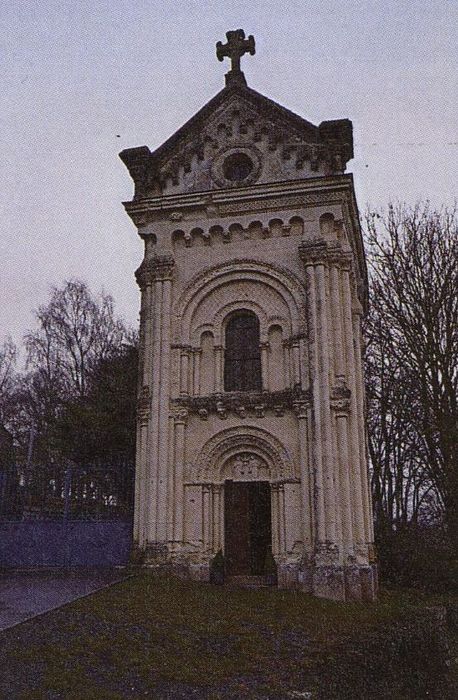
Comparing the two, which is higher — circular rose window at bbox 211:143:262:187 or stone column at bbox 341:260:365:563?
circular rose window at bbox 211:143:262:187

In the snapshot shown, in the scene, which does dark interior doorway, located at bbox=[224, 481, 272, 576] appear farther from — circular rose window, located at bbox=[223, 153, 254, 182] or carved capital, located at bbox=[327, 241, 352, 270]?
circular rose window, located at bbox=[223, 153, 254, 182]

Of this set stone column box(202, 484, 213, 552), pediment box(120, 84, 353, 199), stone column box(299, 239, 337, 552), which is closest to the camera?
stone column box(299, 239, 337, 552)

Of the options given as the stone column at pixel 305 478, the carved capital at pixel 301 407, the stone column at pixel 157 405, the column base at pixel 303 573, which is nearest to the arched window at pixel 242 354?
the carved capital at pixel 301 407

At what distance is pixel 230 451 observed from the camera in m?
15.6

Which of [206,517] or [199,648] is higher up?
[206,517]

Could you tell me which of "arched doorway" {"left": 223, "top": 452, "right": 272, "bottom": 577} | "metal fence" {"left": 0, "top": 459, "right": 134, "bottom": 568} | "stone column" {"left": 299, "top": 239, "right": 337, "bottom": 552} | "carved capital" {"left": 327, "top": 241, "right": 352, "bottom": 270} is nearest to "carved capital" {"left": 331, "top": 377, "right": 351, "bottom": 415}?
"stone column" {"left": 299, "top": 239, "right": 337, "bottom": 552}

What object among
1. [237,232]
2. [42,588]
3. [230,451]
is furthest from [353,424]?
[42,588]

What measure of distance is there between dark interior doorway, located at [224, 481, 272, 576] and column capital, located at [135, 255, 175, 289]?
5607mm

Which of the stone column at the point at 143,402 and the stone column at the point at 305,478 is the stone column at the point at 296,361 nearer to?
the stone column at the point at 305,478

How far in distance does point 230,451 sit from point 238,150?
8167 mm

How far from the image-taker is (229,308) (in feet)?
54.6

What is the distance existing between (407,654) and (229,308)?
32.0 ft

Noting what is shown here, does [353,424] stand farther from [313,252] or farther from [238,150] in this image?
[238,150]

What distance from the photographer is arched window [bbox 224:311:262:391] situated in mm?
16141
